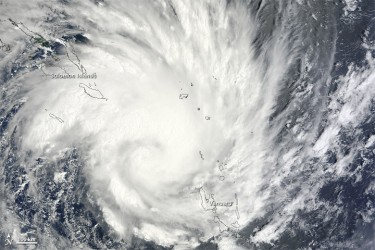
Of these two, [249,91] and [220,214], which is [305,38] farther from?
[220,214]

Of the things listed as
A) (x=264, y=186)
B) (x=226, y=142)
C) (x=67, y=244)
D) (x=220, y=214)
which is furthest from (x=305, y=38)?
(x=67, y=244)

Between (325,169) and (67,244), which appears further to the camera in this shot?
(67,244)

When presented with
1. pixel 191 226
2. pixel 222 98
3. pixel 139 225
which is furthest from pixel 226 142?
pixel 139 225

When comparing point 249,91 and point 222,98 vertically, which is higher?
point 249,91

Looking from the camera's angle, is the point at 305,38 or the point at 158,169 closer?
the point at 305,38

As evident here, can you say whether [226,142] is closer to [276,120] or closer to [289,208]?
[276,120]

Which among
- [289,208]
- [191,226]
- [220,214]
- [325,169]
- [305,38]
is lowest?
[191,226]
